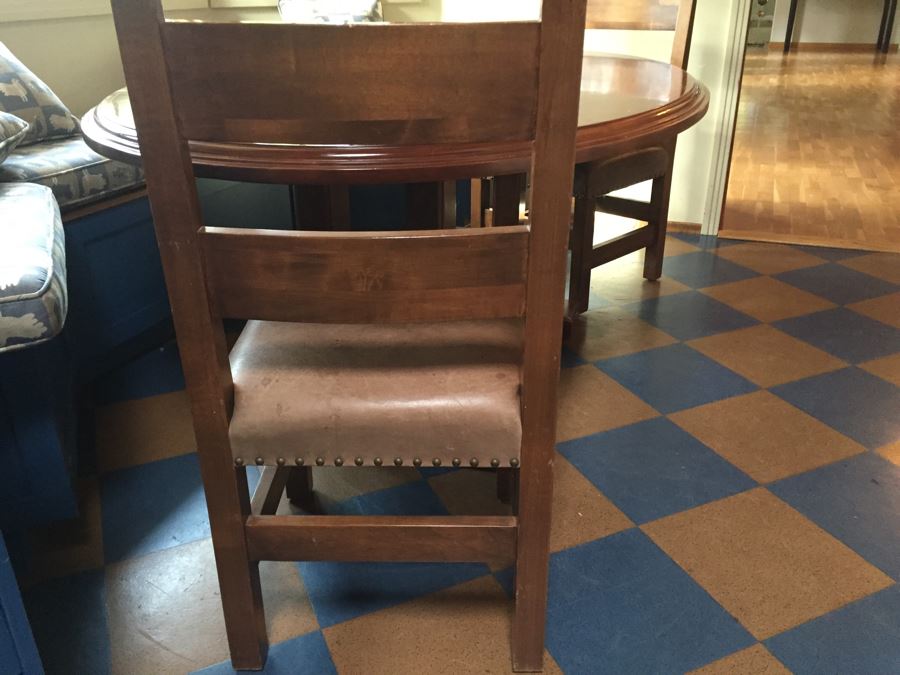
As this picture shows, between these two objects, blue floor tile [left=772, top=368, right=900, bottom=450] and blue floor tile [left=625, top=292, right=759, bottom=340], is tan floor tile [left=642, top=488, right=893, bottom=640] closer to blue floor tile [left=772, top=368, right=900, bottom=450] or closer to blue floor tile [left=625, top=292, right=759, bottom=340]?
blue floor tile [left=772, top=368, right=900, bottom=450]

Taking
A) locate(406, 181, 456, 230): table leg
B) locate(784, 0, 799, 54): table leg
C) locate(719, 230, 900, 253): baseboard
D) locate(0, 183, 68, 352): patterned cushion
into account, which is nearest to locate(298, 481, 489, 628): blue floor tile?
locate(0, 183, 68, 352): patterned cushion

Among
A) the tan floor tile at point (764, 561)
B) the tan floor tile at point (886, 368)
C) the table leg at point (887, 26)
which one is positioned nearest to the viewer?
the tan floor tile at point (764, 561)

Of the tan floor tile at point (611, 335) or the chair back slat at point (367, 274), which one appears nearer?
the chair back slat at point (367, 274)

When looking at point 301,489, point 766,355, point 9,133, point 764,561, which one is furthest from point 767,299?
point 9,133

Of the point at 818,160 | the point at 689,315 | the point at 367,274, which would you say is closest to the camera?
the point at 367,274

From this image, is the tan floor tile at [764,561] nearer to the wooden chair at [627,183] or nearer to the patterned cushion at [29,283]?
the wooden chair at [627,183]

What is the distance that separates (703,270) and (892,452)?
1175mm

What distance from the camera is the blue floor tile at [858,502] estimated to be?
1.46 metres

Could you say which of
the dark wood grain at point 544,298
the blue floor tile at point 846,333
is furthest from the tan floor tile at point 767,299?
the dark wood grain at point 544,298

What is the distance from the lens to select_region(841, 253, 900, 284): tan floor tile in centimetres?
273

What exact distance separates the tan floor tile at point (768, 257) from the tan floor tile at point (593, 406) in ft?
3.65

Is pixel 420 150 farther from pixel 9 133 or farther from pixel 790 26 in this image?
pixel 790 26

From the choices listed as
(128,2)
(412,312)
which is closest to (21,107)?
(128,2)

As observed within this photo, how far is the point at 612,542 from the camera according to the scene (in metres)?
1.47
